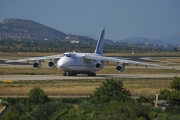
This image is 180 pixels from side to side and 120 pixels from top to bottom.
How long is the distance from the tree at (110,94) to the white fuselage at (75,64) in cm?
2618

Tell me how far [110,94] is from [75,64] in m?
28.6

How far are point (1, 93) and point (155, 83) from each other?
2069cm

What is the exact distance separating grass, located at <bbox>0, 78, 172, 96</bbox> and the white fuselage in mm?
7204

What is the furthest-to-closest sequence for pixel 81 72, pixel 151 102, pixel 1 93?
pixel 81 72 < pixel 1 93 < pixel 151 102

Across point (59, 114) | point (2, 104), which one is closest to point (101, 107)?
point (59, 114)

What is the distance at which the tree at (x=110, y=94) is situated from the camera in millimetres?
42250

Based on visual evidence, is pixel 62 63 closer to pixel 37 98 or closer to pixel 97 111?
pixel 37 98

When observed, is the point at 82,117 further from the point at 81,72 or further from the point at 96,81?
the point at 81,72

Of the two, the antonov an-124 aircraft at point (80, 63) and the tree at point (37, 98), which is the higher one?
the antonov an-124 aircraft at point (80, 63)

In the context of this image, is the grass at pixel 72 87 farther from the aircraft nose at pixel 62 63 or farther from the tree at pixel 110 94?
the tree at pixel 110 94

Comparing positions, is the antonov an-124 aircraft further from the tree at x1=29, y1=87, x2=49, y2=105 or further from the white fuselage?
the tree at x1=29, y1=87, x2=49, y2=105

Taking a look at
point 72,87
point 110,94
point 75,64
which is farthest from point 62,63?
point 110,94

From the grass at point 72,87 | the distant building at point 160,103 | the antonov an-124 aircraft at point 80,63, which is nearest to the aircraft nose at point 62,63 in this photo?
the antonov an-124 aircraft at point 80,63

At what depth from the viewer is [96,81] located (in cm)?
6438
